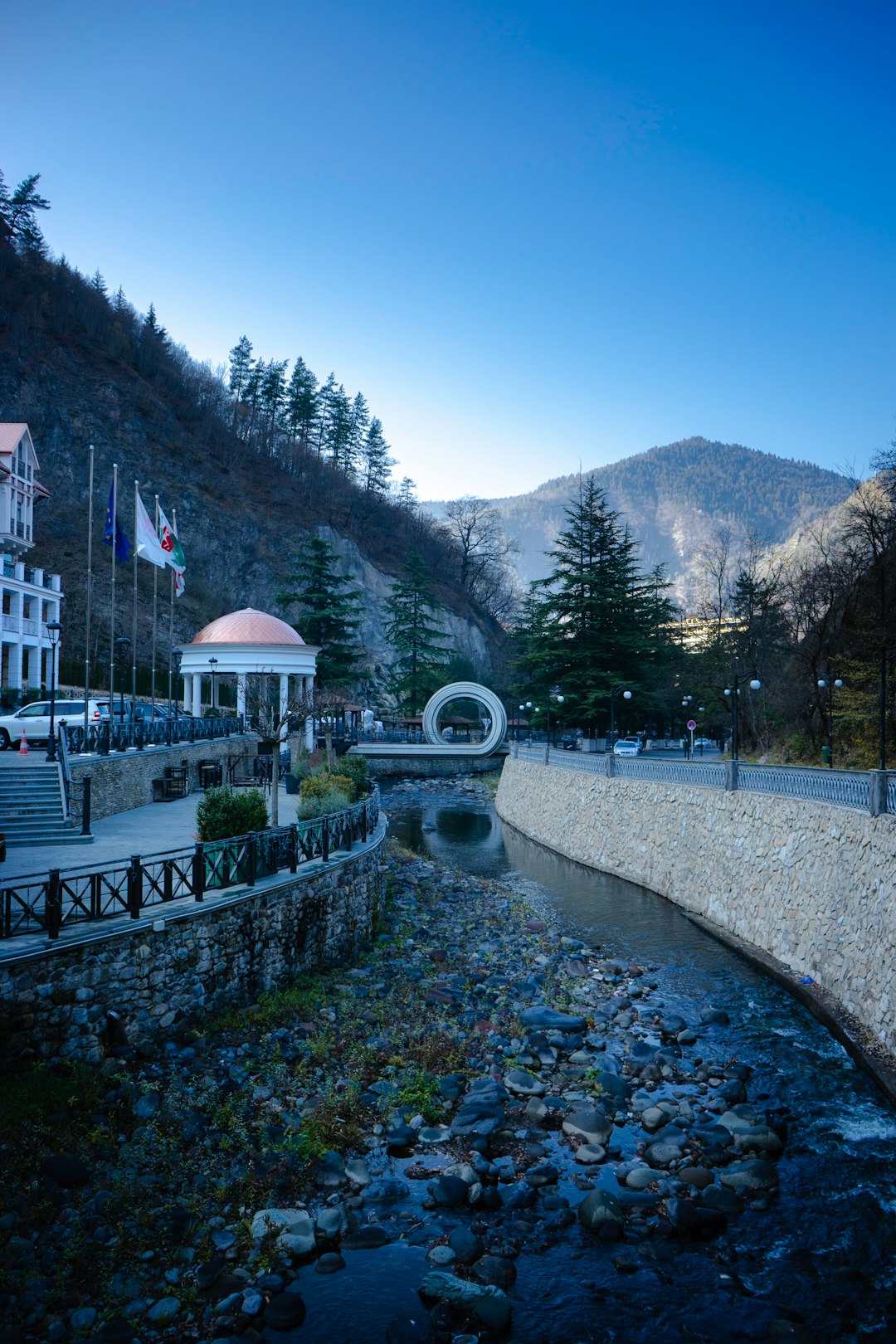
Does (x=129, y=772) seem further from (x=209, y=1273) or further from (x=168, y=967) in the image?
(x=209, y=1273)

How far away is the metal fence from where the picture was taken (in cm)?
1244

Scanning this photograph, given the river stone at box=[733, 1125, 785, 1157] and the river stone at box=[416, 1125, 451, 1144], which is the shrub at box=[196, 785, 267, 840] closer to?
the river stone at box=[416, 1125, 451, 1144]

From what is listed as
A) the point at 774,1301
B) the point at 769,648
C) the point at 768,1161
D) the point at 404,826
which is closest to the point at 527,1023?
the point at 768,1161

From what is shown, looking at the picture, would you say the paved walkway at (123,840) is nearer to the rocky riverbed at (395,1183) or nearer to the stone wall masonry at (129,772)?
the stone wall masonry at (129,772)

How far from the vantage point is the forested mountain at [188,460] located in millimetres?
62781

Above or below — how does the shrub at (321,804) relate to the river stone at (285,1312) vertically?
above

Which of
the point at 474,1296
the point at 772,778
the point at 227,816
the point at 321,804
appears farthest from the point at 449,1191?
the point at 772,778

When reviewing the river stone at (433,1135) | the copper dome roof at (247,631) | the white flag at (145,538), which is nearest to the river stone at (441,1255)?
the river stone at (433,1135)

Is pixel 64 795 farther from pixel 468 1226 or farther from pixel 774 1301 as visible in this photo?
pixel 774 1301

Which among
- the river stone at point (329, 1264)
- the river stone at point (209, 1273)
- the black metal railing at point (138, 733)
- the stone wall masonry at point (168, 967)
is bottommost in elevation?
the river stone at point (329, 1264)

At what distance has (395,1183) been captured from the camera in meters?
8.35

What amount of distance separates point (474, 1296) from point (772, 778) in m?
12.3

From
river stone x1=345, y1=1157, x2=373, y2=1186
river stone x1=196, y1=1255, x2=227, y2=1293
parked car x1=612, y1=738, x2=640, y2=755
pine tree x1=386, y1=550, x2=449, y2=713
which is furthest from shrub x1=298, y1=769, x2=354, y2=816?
pine tree x1=386, y1=550, x2=449, y2=713

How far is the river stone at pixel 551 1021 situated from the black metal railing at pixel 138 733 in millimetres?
13992
